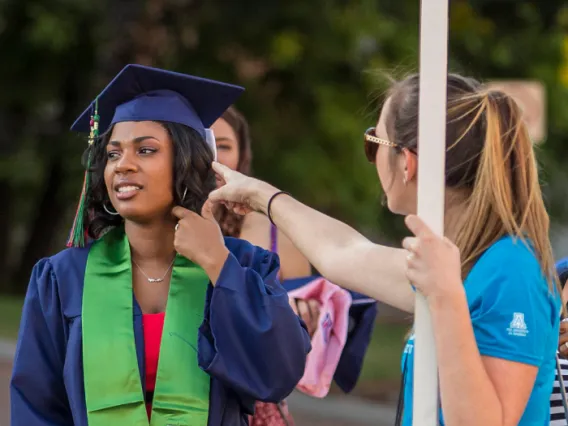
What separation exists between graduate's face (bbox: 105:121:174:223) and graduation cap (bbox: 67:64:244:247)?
0.05 metres

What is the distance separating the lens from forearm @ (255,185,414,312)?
7.85 ft

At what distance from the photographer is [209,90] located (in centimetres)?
326

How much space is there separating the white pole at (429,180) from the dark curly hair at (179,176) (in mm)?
993

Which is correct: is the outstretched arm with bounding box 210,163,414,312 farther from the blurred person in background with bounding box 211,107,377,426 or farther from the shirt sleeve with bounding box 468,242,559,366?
the blurred person in background with bounding box 211,107,377,426

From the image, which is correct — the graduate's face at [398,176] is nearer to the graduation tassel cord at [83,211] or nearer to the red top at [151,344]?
the red top at [151,344]

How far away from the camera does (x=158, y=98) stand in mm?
3188

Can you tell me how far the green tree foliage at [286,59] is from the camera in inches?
A: 505

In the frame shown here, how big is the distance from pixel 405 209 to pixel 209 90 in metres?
0.93

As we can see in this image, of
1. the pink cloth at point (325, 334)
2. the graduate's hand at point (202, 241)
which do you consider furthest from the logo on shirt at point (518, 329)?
the pink cloth at point (325, 334)

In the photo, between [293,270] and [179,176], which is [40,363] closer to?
[179,176]

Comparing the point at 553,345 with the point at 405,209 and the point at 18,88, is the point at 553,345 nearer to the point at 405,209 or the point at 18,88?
→ the point at 405,209

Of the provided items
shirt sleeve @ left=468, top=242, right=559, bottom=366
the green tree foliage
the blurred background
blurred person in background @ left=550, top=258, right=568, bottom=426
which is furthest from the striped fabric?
the green tree foliage

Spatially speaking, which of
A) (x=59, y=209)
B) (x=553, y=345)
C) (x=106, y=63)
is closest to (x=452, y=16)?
(x=106, y=63)

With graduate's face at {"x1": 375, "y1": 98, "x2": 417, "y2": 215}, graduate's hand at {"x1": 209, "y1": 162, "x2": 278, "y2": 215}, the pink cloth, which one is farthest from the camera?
the pink cloth
